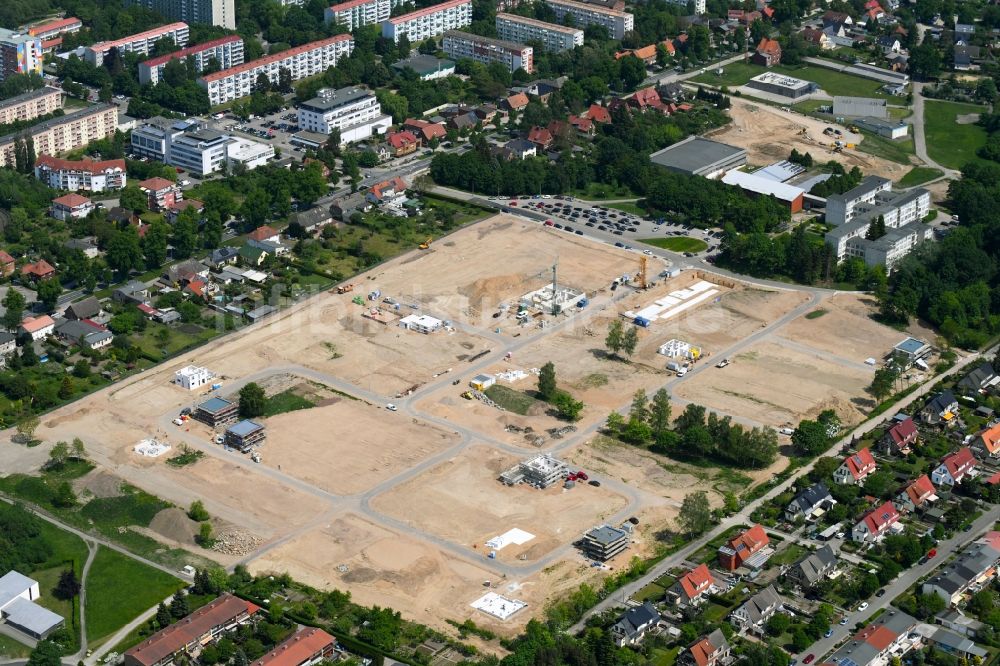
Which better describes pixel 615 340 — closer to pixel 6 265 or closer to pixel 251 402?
pixel 251 402

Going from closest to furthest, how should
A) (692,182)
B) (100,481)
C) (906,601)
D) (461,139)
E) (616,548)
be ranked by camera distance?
1. (906,601)
2. (616,548)
3. (100,481)
4. (692,182)
5. (461,139)

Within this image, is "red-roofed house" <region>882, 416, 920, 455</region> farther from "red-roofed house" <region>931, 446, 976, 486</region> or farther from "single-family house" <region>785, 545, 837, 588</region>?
"single-family house" <region>785, 545, 837, 588</region>

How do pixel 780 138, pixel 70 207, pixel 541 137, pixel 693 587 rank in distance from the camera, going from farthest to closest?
pixel 780 138
pixel 541 137
pixel 70 207
pixel 693 587

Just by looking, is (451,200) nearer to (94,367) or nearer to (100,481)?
(94,367)

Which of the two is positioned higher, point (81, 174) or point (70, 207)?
point (81, 174)

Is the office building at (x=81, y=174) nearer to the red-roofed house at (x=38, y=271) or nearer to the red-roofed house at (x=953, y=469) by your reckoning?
the red-roofed house at (x=38, y=271)

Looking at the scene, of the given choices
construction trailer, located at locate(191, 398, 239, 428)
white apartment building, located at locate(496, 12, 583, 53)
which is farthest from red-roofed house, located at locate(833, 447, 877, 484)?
white apartment building, located at locate(496, 12, 583, 53)

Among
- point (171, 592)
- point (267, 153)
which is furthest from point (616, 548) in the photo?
point (267, 153)

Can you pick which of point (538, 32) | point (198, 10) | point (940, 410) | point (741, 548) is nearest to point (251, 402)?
point (741, 548)
